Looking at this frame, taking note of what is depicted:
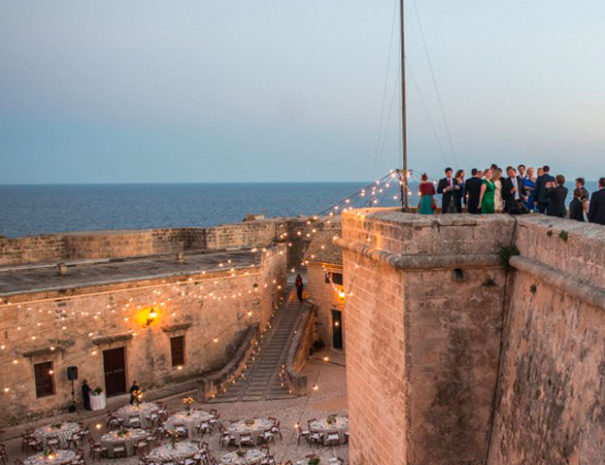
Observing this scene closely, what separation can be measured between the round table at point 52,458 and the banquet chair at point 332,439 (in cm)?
640

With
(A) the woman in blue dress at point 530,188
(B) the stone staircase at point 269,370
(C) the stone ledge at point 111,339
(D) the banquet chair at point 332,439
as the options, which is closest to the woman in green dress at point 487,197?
(A) the woman in blue dress at point 530,188

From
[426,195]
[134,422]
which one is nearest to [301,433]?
[134,422]

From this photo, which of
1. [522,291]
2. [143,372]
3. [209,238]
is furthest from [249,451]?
[209,238]

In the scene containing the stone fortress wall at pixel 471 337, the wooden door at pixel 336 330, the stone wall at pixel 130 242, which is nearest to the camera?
the stone fortress wall at pixel 471 337

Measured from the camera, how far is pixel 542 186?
41.1 feet

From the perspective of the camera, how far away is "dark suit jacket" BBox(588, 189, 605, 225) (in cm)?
1026

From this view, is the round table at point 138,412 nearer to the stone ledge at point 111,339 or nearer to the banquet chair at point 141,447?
the banquet chair at point 141,447

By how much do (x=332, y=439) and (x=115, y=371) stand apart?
824cm

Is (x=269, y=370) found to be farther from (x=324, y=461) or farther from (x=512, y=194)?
(x=512, y=194)

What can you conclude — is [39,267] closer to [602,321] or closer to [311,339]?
[311,339]

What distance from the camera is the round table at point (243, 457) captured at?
16.8m

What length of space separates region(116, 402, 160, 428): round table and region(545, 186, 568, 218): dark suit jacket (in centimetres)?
1366

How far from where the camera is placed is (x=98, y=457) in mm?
18609

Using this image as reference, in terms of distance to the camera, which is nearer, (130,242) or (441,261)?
(441,261)
